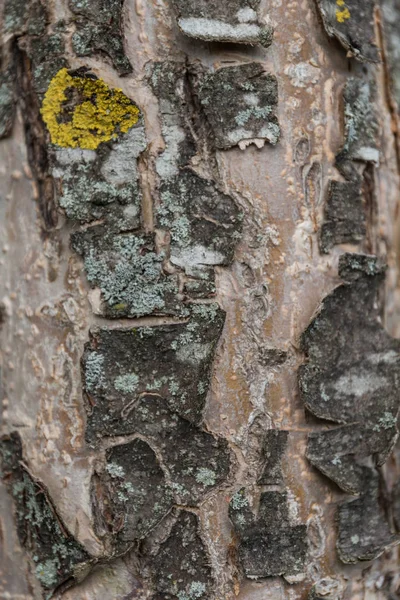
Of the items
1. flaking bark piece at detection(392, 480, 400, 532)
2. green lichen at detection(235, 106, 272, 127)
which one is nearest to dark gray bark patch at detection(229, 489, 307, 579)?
flaking bark piece at detection(392, 480, 400, 532)

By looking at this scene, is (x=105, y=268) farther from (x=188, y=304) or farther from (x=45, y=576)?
(x=45, y=576)

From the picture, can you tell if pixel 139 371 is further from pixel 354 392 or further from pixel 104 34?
pixel 104 34

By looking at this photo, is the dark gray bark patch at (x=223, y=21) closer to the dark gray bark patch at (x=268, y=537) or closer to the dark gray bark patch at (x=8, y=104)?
the dark gray bark patch at (x=8, y=104)

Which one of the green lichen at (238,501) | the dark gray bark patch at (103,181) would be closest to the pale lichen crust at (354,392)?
the green lichen at (238,501)

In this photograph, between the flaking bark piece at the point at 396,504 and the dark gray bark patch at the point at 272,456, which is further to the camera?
the flaking bark piece at the point at 396,504

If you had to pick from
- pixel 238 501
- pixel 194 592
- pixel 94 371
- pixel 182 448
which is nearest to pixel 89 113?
pixel 94 371

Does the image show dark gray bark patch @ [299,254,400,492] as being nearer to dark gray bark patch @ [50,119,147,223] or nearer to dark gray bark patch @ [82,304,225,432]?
dark gray bark patch @ [82,304,225,432]
